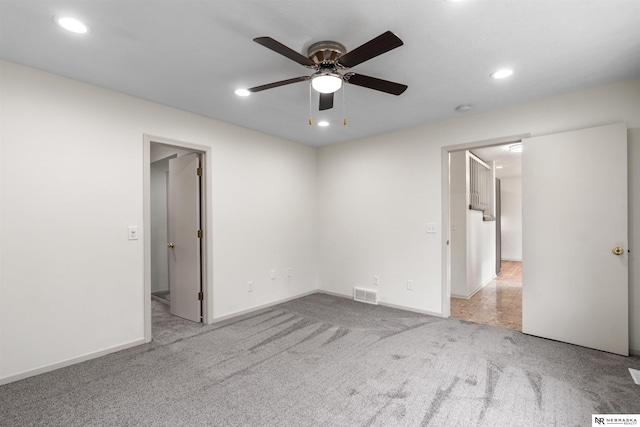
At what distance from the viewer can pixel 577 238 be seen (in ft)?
9.56

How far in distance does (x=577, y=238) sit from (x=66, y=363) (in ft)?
15.6

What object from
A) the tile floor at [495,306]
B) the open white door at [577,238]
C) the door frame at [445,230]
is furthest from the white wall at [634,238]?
the door frame at [445,230]

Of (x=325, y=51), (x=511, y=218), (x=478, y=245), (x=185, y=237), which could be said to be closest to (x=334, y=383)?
(x=325, y=51)

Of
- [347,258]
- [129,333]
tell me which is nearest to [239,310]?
[129,333]

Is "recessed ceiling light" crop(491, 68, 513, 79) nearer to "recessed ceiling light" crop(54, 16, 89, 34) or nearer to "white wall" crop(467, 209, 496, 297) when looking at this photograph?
"white wall" crop(467, 209, 496, 297)

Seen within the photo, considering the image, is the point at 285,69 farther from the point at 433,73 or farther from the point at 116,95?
the point at 116,95

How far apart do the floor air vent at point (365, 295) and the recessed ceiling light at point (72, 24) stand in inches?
162

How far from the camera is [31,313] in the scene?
2471 mm

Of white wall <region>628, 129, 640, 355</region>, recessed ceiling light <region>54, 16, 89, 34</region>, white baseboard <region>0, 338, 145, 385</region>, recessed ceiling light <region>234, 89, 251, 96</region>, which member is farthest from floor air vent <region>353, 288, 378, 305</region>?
recessed ceiling light <region>54, 16, 89, 34</region>

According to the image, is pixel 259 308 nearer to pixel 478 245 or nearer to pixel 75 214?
pixel 75 214

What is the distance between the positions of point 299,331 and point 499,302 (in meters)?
3.18

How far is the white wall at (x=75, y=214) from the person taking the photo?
2408 millimetres

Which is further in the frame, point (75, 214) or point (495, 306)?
point (495, 306)

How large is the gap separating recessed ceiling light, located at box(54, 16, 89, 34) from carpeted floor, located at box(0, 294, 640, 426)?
2.49 metres
